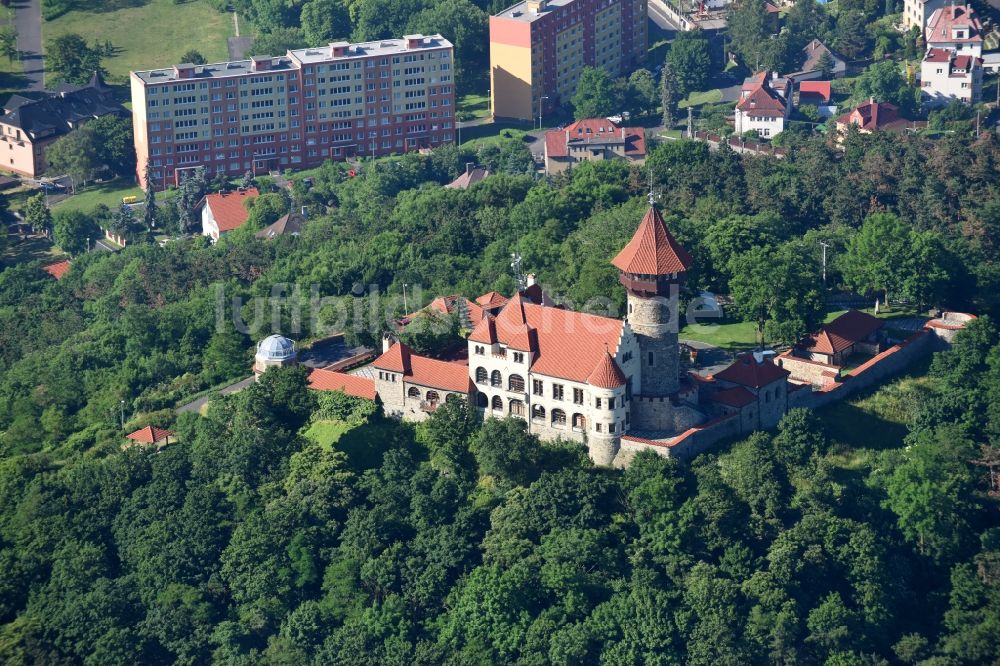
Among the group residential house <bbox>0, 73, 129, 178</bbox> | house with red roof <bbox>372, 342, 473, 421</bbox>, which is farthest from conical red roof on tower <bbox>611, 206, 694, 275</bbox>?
residential house <bbox>0, 73, 129, 178</bbox>

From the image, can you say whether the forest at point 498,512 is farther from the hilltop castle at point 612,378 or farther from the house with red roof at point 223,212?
the house with red roof at point 223,212

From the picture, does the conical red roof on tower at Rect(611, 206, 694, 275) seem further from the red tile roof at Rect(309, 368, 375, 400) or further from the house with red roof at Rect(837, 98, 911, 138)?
the house with red roof at Rect(837, 98, 911, 138)

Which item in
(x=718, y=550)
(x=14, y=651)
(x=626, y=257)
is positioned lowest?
(x=14, y=651)

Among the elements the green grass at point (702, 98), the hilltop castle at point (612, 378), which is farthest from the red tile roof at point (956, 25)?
the hilltop castle at point (612, 378)

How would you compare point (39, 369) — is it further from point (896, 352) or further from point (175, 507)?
point (896, 352)

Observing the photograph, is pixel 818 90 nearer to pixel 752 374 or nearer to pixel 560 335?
pixel 752 374

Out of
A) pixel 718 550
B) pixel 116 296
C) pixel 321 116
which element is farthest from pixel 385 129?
pixel 718 550
